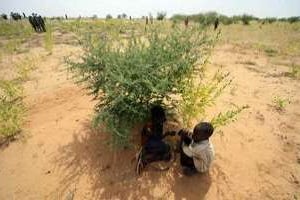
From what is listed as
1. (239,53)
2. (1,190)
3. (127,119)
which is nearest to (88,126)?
(127,119)

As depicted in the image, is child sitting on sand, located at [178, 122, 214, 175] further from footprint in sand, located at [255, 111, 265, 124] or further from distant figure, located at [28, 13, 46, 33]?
distant figure, located at [28, 13, 46, 33]

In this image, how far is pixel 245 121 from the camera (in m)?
5.02

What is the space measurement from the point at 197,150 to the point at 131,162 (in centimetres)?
102

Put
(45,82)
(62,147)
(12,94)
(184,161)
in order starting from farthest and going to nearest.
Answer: (45,82) → (12,94) → (62,147) → (184,161)

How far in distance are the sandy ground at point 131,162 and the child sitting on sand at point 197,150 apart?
0.17 m

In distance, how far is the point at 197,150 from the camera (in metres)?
3.54

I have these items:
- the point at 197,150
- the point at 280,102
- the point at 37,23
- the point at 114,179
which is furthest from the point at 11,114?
the point at 37,23

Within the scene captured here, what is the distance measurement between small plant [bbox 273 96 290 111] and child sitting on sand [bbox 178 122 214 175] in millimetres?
2652

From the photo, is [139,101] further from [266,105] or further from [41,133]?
[266,105]

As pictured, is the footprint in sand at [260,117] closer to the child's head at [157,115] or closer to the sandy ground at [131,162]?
the sandy ground at [131,162]

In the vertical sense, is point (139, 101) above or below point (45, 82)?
above

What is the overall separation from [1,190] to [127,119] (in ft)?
6.52

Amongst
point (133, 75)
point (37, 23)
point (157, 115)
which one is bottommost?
point (37, 23)

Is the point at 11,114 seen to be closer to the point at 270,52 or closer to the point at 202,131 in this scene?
the point at 202,131
